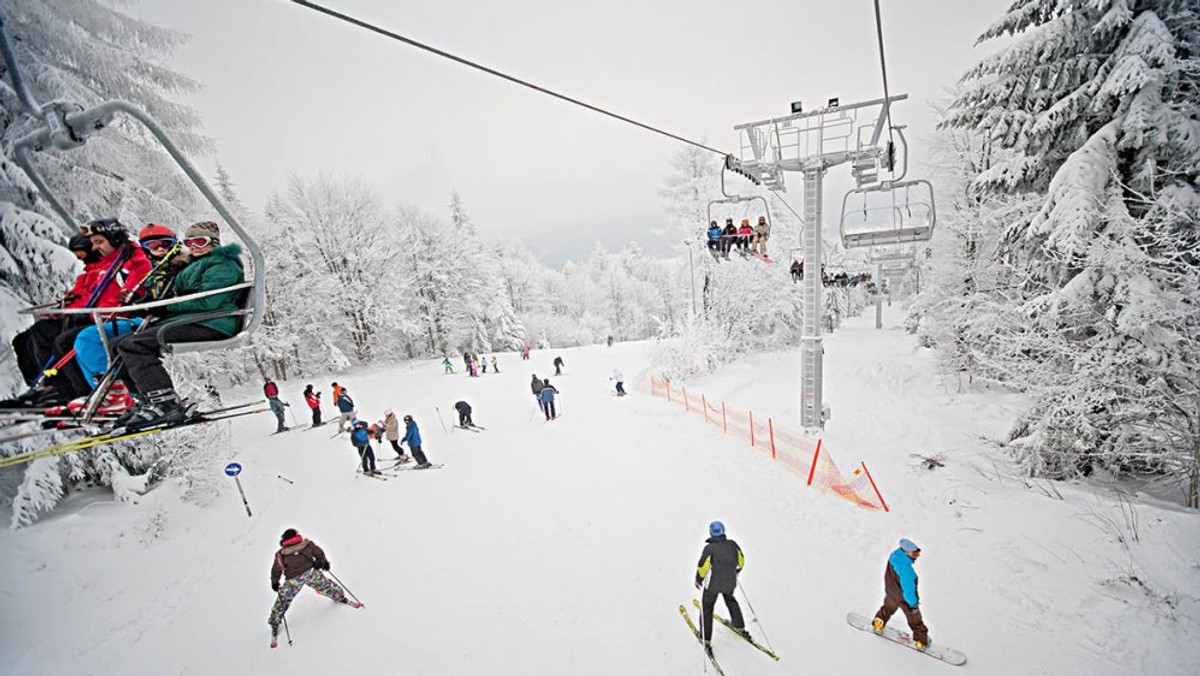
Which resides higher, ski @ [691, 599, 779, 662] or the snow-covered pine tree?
the snow-covered pine tree

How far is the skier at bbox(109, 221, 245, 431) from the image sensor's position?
12.2 ft

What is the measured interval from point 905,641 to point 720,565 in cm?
252

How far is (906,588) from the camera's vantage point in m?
4.97

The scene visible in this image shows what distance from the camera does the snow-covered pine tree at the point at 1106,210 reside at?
6.63 m

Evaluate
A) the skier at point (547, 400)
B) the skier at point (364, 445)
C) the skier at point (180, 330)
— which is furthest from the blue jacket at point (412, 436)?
the skier at point (180, 330)

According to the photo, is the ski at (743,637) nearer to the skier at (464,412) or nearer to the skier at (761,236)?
the skier at (761,236)

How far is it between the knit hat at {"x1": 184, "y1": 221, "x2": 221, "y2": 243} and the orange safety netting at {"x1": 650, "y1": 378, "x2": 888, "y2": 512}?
9969mm

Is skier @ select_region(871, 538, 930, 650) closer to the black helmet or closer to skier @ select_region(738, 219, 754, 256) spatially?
skier @ select_region(738, 219, 754, 256)

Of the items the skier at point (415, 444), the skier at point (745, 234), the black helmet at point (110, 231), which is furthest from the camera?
the skier at point (415, 444)

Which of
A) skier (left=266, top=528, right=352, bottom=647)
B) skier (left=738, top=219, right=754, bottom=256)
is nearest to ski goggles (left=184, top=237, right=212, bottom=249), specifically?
skier (left=266, top=528, right=352, bottom=647)

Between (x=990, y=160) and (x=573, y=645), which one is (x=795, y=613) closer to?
(x=573, y=645)

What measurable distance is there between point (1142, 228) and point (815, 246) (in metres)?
5.19

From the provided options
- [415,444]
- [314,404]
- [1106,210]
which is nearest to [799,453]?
[1106,210]

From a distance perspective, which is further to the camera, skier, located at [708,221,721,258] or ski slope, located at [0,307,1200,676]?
skier, located at [708,221,721,258]
